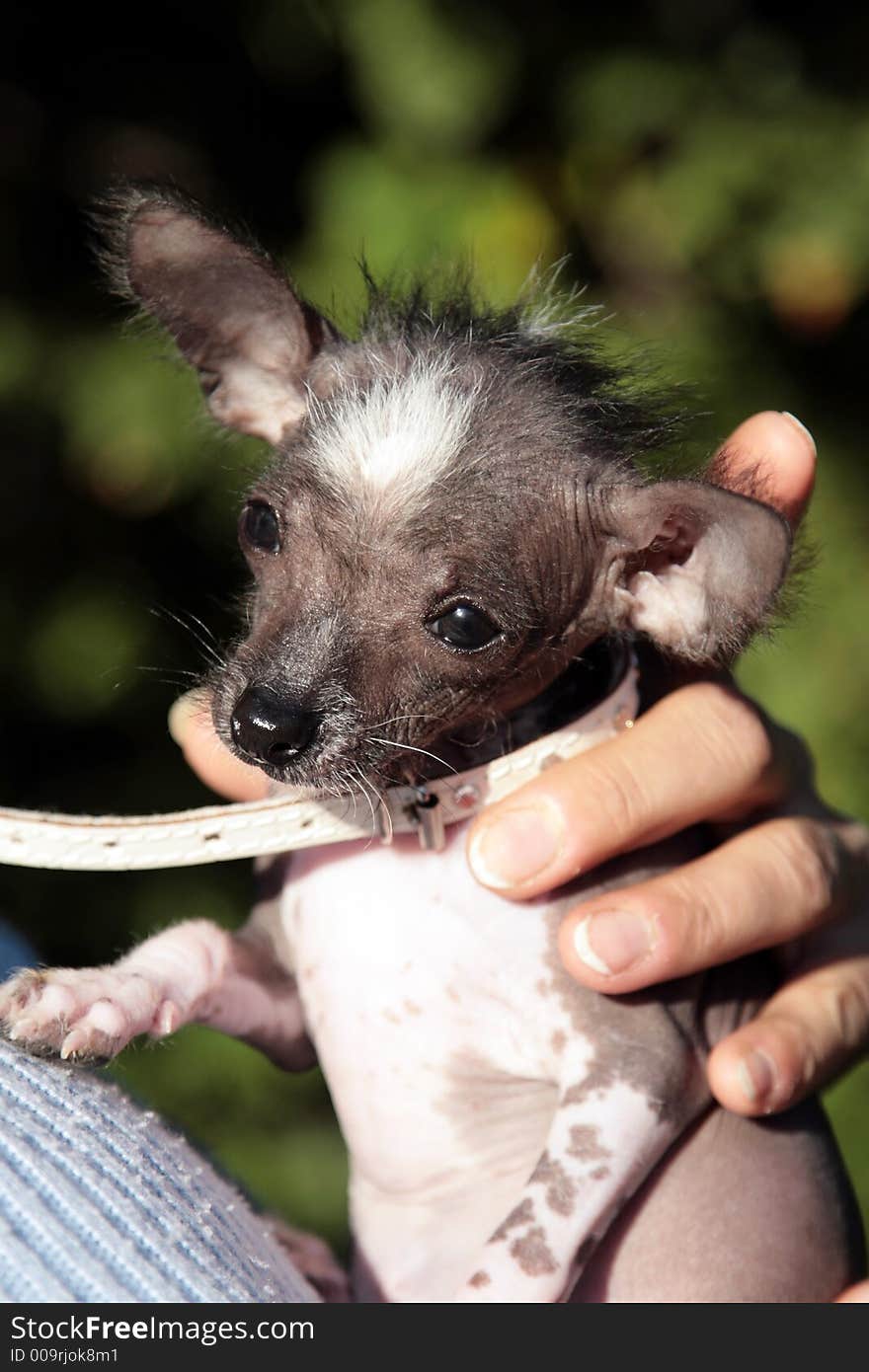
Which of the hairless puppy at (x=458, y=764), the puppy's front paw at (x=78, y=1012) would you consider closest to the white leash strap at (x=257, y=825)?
the hairless puppy at (x=458, y=764)

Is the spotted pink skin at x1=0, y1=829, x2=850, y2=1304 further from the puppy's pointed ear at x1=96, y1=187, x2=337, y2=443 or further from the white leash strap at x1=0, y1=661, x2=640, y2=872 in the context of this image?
the puppy's pointed ear at x1=96, y1=187, x2=337, y2=443

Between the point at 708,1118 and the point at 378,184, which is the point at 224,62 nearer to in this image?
the point at 378,184

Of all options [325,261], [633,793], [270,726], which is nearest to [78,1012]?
[270,726]

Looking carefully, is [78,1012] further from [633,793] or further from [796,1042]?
[796,1042]

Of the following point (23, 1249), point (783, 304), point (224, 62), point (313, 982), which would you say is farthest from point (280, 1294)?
point (224, 62)

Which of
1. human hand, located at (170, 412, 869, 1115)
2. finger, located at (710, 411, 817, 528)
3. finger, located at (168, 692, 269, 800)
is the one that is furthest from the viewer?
finger, located at (168, 692, 269, 800)

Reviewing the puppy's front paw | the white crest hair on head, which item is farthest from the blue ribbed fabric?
the white crest hair on head

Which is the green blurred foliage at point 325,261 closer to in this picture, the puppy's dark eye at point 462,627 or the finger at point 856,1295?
the puppy's dark eye at point 462,627
